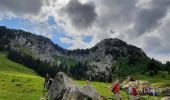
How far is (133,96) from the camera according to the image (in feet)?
162

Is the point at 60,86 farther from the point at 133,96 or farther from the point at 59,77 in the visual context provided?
the point at 133,96

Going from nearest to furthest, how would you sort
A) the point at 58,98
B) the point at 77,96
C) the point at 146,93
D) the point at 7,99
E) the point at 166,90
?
the point at 77,96
the point at 58,98
the point at 7,99
the point at 146,93
the point at 166,90

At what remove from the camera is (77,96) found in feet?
129

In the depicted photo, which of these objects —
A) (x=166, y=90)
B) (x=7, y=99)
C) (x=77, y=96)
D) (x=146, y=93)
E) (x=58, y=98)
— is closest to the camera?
(x=77, y=96)

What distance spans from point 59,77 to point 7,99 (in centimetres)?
812

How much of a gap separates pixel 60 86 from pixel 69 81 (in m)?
1.38

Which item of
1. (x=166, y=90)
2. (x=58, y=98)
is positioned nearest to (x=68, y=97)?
(x=58, y=98)

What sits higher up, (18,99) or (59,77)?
(59,77)

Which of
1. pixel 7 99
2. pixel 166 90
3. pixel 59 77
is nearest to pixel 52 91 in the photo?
pixel 59 77

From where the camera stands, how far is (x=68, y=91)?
133 feet

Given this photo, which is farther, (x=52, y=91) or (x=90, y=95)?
(x=52, y=91)

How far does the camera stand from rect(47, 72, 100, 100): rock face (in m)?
39.5

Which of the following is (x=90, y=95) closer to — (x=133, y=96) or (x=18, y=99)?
(x=133, y=96)

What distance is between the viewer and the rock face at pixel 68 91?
39469mm
